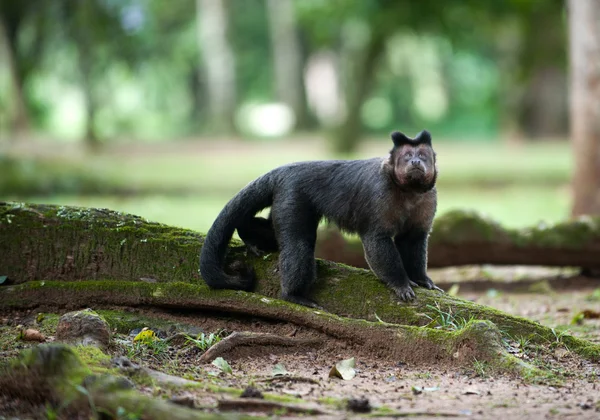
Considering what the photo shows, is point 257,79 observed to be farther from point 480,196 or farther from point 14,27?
point 480,196

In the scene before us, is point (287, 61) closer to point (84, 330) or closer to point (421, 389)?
point (84, 330)

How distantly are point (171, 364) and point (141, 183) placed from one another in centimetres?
1443

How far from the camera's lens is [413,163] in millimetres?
6074

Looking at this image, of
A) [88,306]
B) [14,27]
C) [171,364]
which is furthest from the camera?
[14,27]

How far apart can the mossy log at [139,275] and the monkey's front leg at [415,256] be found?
1.51ft

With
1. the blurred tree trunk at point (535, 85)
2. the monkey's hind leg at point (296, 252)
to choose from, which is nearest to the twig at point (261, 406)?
the monkey's hind leg at point (296, 252)

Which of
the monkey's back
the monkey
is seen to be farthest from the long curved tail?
the monkey's back

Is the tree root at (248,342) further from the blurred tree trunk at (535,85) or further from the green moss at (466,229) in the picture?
the blurred tree trunk at (535,85)

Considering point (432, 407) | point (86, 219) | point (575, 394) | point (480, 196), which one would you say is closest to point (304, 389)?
point (432, 407)

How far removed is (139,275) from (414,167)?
2.32 m

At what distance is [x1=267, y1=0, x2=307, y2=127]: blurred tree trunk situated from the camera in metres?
31.0

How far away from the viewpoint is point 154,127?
41781 mm

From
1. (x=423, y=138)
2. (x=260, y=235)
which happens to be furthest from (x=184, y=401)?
(x=423, y=138)

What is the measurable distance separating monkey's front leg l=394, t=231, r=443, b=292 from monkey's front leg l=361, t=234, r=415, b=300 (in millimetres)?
401
